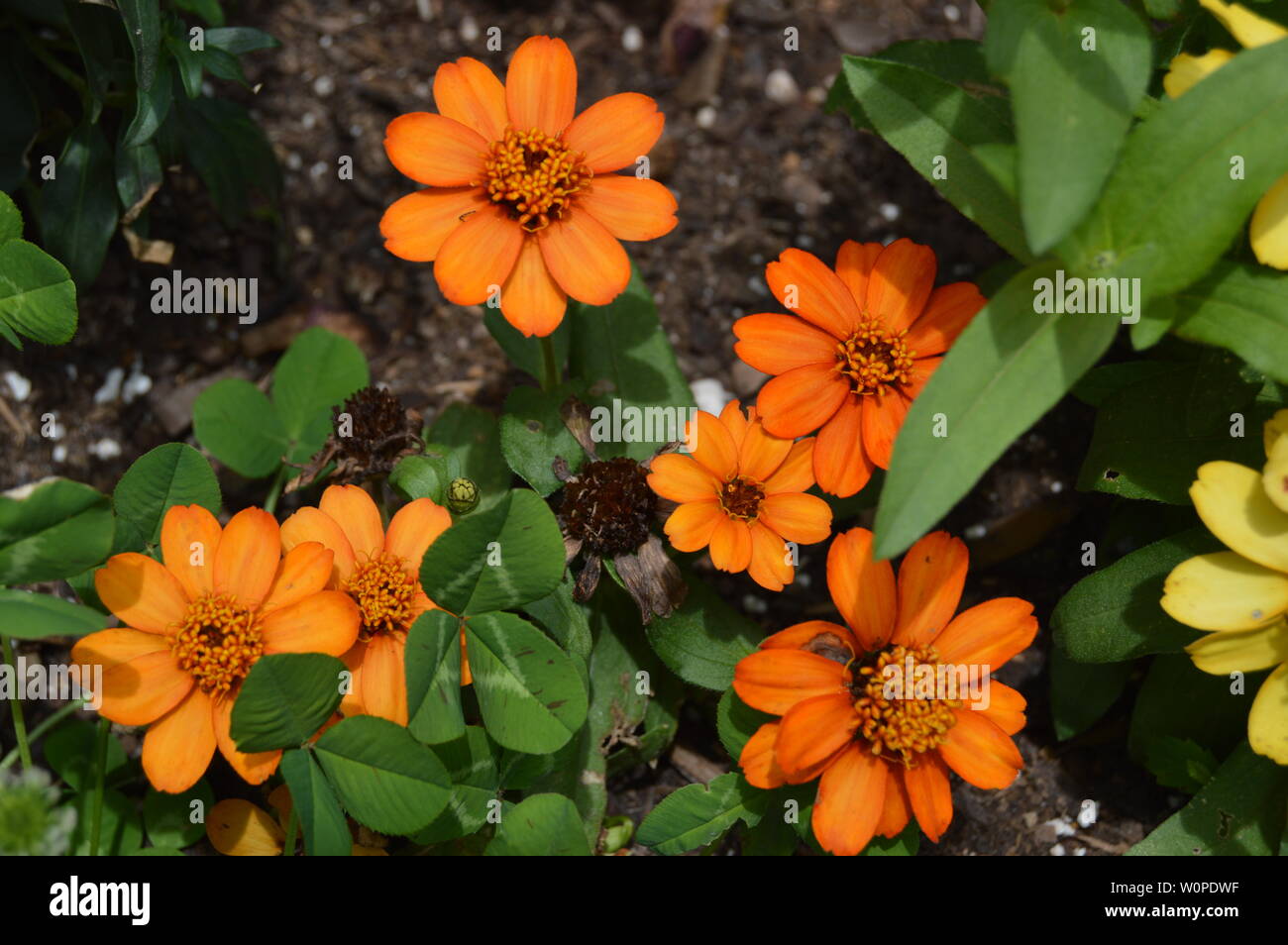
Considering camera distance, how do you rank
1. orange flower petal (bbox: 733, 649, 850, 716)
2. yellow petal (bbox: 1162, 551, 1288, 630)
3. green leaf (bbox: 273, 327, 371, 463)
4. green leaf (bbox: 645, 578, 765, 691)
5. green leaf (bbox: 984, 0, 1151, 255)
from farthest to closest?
1. green leaf (bbox: 273, 327, 371, 463)
2. green leaf (bbox: 645, 578, 765, 691)
3. orange flower petal (bbox: 733, 649, 850, 716)
4. yellow petal (bbox: 1162, 551, 1288, 630)
5. green leaf (bbox: 984, 0, 1151, 255)

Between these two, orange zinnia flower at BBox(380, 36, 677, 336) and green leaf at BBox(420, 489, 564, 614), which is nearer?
green leaf at BBox(420, 489, 564, 614)

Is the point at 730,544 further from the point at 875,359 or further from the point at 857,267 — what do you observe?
the point at 857,267

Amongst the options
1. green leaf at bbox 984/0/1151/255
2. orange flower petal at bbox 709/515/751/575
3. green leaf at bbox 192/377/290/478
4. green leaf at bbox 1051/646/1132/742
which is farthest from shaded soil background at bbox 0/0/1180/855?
green leaf at bbox 984/0/1151/255

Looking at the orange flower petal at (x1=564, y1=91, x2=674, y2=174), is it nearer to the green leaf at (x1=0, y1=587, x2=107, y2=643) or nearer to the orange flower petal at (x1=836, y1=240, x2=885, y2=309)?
the orange flower petal at (x1=836, y1=240, x2=885, y2=309)

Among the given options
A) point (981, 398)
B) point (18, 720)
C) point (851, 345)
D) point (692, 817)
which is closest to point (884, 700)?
point (692, 817)

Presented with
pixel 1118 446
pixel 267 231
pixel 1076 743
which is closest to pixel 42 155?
pixel 267 231

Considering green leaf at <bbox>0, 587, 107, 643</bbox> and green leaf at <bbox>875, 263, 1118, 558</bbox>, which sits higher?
green leaf at <bbox>875, 263, 1118, 558</bbox>
